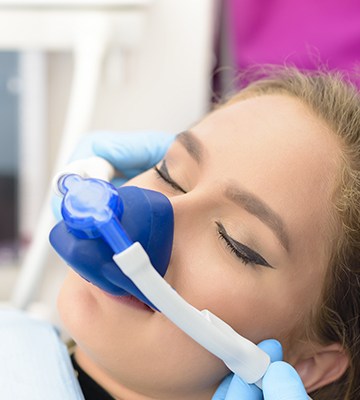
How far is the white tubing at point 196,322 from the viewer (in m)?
0.76

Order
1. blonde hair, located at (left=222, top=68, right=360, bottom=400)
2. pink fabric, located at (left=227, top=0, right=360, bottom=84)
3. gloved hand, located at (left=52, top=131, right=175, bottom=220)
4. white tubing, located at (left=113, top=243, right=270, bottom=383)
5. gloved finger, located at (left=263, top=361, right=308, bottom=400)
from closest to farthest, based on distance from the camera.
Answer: white tubing, located at (left=113, top=243, right=270, bottom=383) < gloved finger, located at (left=263, top=361, right=308, bottom=400) < blonde hair, located at (left=222, top=68, right=360, bottom=400) < gloved hand, located at (left=52, top=131, right=175, bottom=220) < pink fabric, located at (left=227, top=0, right=360, bottom=84)

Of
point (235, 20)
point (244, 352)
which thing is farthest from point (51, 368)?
point (235, 20)

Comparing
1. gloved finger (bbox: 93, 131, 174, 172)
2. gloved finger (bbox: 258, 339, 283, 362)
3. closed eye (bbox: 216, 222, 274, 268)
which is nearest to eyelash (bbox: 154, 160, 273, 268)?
closed eye (bbox: 216, 222, 274, 268)

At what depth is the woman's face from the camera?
3.03ft

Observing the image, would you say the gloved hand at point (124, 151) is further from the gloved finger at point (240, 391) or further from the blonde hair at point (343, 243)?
the gloved finger at point (240, 391)

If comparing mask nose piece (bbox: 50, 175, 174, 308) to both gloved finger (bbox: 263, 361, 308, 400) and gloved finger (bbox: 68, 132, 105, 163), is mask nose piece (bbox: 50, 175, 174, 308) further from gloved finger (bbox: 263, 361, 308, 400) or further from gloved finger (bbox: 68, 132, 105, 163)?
gloved finger (bbox: 68, 132, 105, 163)

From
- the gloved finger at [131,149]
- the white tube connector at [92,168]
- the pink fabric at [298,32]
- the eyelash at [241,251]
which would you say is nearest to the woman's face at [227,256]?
the eyelash at [241,251]

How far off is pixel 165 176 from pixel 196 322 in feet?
0.86

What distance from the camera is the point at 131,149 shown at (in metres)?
1.31

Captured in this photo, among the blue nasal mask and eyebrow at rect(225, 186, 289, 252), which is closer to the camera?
the blue nasal mask

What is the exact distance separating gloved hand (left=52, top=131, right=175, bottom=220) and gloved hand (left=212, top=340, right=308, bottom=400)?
470 mm

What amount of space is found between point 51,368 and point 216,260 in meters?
0.29

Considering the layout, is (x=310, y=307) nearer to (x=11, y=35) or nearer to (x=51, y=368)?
(x=51, y=368)

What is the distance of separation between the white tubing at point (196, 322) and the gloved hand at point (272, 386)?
17 mm
